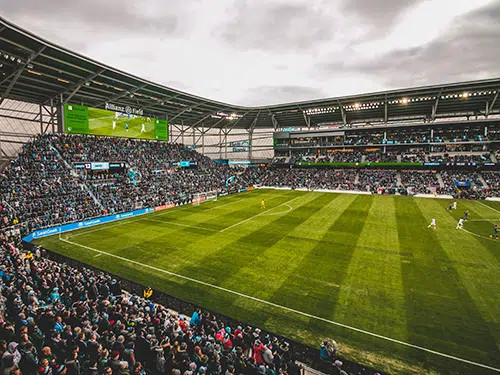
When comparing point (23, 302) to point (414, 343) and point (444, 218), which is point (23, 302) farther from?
point (444, 218)

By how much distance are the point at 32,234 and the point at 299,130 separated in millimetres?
56402

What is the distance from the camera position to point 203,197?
3762 cm

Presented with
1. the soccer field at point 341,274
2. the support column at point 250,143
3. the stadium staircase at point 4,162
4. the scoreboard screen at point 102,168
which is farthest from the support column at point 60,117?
the support column at point 250,143

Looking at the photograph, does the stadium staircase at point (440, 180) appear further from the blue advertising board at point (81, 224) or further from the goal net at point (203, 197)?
the blue advertising board at point (81, 224)

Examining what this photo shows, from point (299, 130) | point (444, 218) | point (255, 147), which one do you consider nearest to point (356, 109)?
point (299, 130)

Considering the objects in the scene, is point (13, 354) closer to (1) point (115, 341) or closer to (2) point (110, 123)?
(1) point (115, 341)

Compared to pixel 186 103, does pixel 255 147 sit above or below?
below

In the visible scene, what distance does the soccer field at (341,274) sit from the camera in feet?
29.6

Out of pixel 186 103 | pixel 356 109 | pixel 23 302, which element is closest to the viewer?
pixel 23 302

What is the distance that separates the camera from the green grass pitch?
119 ft

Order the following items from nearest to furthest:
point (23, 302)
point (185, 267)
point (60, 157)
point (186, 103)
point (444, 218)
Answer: point (23, 302)
point (185, 267)
point (444, 218)
point (60, 157)
point (186, 103)

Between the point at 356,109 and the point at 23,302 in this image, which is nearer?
the point at 23,302

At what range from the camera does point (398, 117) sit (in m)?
56.1

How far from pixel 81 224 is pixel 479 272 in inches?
1193
